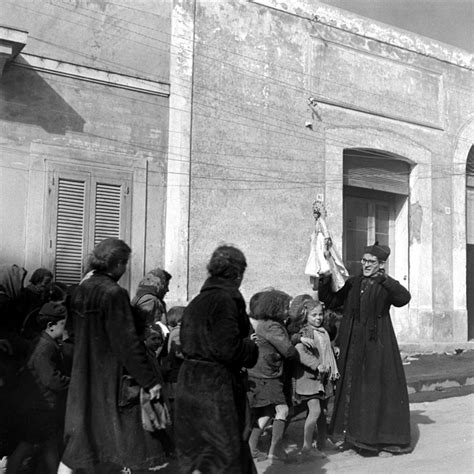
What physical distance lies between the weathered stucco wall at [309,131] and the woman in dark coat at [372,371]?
5.73 m

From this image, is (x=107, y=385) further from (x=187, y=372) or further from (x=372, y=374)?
(x=372, y=374)

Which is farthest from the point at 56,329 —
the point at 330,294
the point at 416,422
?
the point at 416,422

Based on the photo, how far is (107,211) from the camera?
11.1 m

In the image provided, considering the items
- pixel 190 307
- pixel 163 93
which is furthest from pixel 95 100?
pixel 190 307

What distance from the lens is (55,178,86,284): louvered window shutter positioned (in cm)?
1055

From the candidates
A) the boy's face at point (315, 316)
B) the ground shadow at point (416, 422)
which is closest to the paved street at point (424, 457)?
the ground shadow at point (416, 422)

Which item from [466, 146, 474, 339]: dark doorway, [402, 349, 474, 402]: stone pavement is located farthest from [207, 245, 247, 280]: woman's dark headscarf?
[466, 146, 474, 339]: dark doorway

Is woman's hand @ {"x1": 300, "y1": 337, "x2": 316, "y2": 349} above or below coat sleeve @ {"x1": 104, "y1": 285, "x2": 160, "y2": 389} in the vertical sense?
below

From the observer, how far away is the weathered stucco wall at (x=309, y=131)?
12.2 metres

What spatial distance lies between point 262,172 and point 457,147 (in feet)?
18.6

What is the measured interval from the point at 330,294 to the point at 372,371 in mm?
838

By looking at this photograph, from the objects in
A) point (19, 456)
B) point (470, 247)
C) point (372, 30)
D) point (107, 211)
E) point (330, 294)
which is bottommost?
point (19, 456)

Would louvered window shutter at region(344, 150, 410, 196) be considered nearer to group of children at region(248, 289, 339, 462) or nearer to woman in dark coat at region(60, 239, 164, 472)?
group of children at region(248, 289, 339, 462)

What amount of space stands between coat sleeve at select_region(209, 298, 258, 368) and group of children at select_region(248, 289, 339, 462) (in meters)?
1.80
